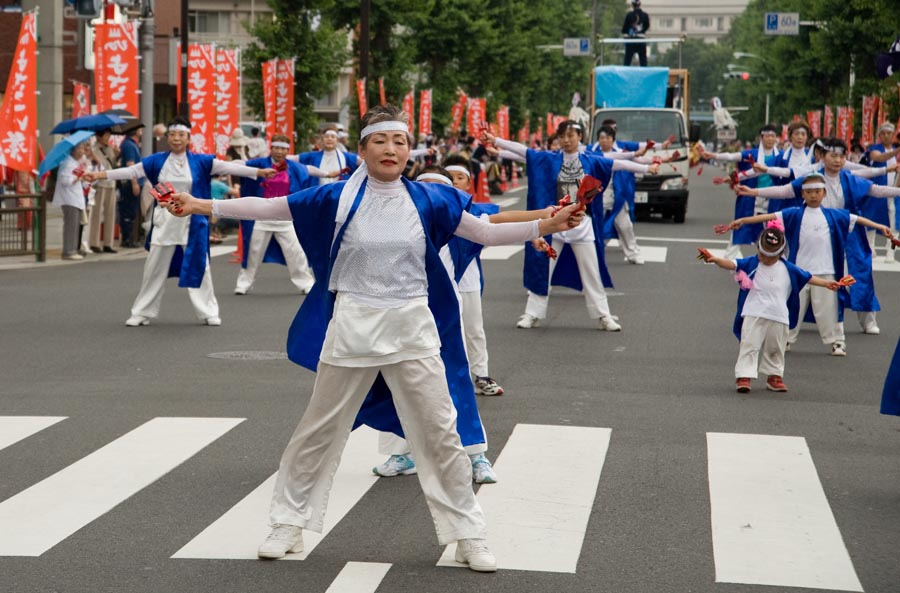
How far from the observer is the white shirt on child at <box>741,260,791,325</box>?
10320mm

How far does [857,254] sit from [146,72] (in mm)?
14598

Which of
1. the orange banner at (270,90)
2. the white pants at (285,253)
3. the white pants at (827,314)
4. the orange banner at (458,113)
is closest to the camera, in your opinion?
the white pants at (827,314)

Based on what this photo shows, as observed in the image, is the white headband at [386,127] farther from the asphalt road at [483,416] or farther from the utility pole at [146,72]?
the utility pole at [146,72]

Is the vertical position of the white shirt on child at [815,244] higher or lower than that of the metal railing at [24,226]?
higher

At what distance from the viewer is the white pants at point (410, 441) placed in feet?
18.8

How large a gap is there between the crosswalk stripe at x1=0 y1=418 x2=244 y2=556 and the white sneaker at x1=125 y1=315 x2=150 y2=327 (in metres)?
4.75

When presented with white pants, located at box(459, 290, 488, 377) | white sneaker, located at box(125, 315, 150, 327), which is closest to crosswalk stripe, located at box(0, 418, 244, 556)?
white pants, located at box(459, 290, 488, 377)

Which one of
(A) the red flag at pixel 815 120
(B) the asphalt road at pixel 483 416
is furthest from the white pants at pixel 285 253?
(A) the red flag at pixel 815 120

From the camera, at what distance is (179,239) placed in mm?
13734

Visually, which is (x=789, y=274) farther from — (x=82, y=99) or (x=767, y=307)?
(x=82, y=99)

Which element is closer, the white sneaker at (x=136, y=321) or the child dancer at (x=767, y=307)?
the child dancer at (x=767, y=307)

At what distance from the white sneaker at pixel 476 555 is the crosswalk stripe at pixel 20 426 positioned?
3.42 metres

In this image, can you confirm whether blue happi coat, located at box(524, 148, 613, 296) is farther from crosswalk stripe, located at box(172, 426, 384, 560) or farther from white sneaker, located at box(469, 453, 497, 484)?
white sneaker, located at box(469, 453, 497, 484)

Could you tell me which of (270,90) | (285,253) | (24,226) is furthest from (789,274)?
(270,90)
